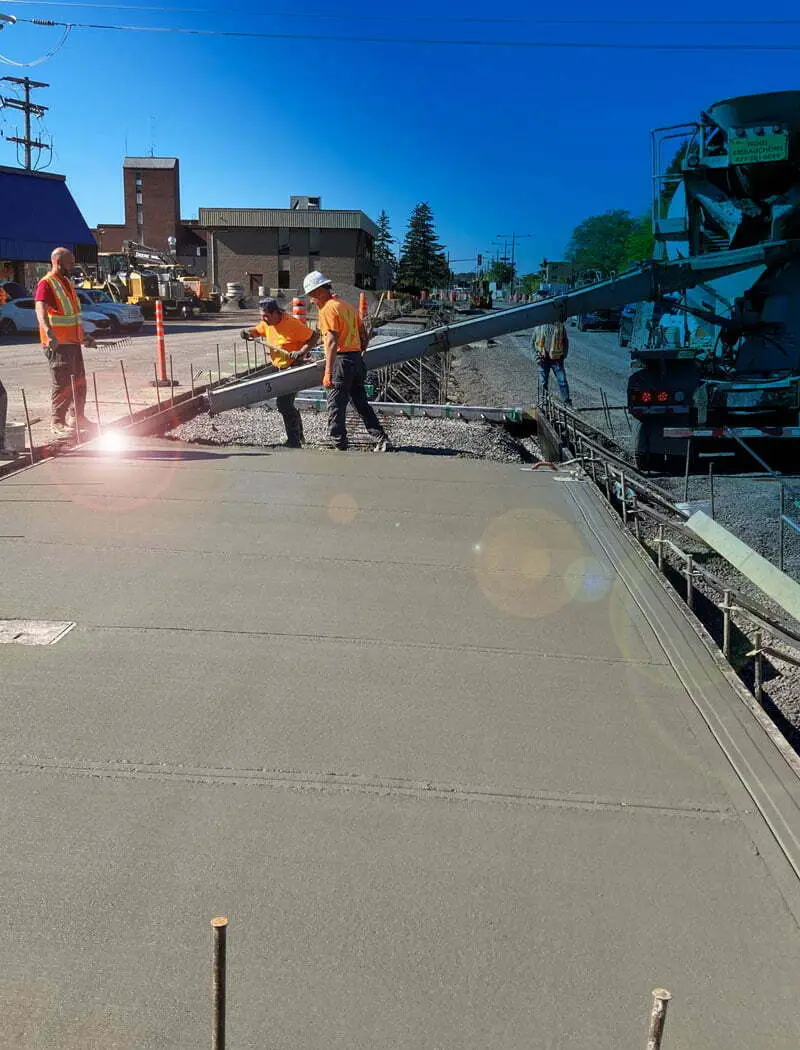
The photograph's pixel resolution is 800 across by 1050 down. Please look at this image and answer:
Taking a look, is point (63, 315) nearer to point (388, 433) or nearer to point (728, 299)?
point (388, 433)

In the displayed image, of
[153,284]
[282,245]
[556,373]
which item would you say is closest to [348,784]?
[556,373]

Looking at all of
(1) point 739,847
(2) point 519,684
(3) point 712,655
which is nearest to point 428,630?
(2) point 519,684

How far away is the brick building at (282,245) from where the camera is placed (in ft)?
252

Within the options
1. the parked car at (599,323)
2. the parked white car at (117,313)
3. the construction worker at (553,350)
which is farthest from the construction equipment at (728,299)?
the parked car at (599,323)

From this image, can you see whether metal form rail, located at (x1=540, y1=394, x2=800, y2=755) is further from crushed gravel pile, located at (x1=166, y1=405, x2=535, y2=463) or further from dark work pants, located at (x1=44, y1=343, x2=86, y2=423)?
dark work pants, located at (x1=44, y1=343, x2=86, y2=423)

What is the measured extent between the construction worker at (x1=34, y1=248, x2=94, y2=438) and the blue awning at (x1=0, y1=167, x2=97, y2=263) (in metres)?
29.9

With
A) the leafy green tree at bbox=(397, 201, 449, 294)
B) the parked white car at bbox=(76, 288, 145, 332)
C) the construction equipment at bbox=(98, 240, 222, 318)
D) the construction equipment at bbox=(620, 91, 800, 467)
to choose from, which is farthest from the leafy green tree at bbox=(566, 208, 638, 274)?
the construction equipment at bbox=(620, 91, 800, 467)

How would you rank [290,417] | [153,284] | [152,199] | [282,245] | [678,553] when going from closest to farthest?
[678,553] < [290,417] < [153,284] < [282,245] < [152,199]

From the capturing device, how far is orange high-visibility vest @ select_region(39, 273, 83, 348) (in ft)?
28.6

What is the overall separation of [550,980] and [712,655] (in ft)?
7.42

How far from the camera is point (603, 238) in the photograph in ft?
359

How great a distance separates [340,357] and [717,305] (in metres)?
4.42

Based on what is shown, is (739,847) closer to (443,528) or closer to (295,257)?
(443,528)

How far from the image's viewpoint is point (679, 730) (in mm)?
3475
